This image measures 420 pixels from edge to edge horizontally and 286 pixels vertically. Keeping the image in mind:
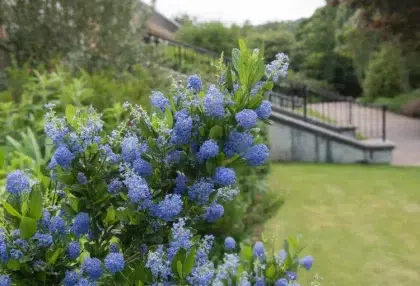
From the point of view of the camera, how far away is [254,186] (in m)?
6.05

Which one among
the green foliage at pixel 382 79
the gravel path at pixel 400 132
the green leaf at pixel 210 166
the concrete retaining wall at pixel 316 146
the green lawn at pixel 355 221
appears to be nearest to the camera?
the green leaf at pixel 210 166

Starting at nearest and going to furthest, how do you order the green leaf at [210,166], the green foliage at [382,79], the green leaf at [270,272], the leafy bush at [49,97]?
the green leaf at [210,166] → the green leaf at [270,272] → the leafy bush at [49,97] → the green foliage at [382,79]

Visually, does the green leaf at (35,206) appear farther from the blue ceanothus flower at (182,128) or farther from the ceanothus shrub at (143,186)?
the blue ceanothus flower at (182,128)

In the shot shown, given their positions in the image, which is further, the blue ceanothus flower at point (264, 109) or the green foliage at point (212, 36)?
the green foliage at point (212, 36)

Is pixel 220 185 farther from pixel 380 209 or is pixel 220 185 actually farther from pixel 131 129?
pixel 380 209

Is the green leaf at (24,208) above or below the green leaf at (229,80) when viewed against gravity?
below

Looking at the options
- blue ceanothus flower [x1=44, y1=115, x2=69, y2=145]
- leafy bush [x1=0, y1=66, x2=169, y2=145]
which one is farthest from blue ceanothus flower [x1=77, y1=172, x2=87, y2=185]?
leafy bush [x1=0, y1=66, x2=169, y2=145]

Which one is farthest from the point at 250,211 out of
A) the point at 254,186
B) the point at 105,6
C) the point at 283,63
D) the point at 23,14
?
the point at 23,14

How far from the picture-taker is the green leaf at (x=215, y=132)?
1.64 m

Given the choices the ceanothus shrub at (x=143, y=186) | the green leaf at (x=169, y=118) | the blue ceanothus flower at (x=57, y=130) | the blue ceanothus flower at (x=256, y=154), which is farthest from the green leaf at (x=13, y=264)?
the blue ceanothus flower at (x=256, y=154)

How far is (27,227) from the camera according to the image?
5.11 feet

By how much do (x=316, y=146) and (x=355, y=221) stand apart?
575 centimetres

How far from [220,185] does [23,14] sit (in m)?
8.31

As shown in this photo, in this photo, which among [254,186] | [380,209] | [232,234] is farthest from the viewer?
[380,209]
